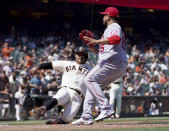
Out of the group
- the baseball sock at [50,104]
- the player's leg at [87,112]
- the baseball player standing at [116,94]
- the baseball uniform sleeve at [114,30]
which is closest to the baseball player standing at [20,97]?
the baseball player standing at [116,94]

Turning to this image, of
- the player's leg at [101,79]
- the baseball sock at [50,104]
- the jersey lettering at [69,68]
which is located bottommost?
the baseball sock at [50,104]

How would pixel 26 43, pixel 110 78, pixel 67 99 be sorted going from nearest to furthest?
pixel 110 78 < pixel 67 99 < pixel 26 43

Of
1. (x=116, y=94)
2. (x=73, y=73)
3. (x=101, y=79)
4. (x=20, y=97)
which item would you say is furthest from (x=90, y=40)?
(x=20, y=97)

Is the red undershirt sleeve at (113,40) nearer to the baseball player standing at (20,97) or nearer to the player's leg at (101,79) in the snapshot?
the player's leg at (101,79)

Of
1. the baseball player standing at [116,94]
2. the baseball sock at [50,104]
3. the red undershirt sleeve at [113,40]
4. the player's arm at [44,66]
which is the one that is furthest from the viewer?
the baseball player standing at [116,94]

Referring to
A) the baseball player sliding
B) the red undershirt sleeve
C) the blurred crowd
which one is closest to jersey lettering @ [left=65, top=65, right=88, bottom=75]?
the baseball player sliding

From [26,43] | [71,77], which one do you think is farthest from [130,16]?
[71,77]

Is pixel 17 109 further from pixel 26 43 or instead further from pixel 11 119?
pixel 26 43

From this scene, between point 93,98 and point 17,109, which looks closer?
point 93,98
